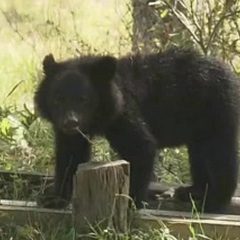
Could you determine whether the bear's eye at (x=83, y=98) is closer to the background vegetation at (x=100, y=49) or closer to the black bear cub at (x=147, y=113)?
the black bear cub at (x=147, y=113)

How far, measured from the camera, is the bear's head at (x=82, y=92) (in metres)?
5.78

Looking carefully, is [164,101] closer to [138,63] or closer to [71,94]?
[138,63]

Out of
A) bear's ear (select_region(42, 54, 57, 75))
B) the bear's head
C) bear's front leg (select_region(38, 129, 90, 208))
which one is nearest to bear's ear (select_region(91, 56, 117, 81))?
the bear's head

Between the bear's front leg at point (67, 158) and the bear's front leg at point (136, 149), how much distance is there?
10.5 inches

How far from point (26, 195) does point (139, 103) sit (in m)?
1.06

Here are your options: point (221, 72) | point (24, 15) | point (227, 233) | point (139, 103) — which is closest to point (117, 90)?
point (139, 103)

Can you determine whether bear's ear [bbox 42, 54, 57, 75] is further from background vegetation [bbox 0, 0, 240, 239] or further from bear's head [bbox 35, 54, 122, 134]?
background vegetation [bbox 0, 0, 240, 239]

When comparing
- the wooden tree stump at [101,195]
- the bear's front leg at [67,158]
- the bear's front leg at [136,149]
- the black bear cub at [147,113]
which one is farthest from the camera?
the bear's front leg at [67,158]

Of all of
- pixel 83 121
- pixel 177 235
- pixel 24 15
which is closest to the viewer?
pixel 177 235

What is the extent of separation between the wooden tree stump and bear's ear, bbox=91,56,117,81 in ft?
3.29

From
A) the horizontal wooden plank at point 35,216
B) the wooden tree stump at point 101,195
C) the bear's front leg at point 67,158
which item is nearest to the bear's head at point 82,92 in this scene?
the bear's front leg at point 67,158

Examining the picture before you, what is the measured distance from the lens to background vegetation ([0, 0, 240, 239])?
285 inches

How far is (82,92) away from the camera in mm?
5797

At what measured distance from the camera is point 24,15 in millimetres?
13516
